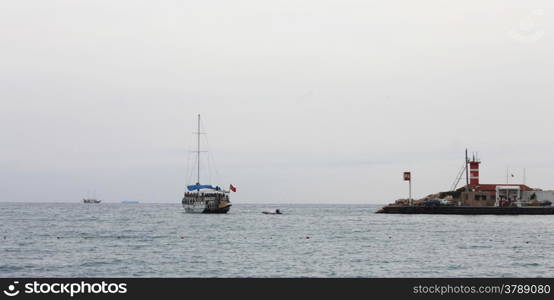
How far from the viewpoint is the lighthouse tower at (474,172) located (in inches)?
6619

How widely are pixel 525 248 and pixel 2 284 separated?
50800mm

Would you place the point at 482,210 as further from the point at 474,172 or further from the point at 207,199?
the point at 207,199

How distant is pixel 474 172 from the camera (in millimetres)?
169625

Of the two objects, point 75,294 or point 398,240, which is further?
point 398,240

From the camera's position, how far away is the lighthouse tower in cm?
16812

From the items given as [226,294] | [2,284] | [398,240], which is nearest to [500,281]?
[226,294]

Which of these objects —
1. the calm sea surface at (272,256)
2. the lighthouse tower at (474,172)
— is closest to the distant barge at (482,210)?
the lighthouse tower at (474,172)

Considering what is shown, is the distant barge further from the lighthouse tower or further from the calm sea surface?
the calm sea surface

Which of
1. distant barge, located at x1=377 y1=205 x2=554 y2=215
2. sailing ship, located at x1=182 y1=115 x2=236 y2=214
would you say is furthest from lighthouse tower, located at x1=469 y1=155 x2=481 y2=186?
sailing ship, located at x1=182 y1=115 x2=236 y2=214

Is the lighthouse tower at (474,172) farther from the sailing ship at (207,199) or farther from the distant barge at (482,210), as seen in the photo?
the sailing ship at (207,199)

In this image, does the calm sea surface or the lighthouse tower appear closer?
the calm sea surface

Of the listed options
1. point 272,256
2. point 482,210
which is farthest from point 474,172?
point 272,256

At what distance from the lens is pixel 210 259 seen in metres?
54.9

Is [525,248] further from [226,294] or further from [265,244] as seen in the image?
[226,294]
